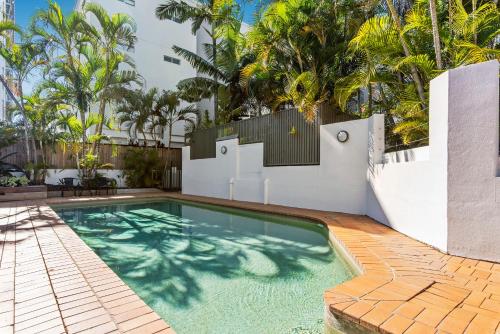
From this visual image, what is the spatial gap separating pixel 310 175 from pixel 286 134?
177cm

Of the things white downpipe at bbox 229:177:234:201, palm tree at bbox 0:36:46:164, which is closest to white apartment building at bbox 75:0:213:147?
palm tree at bbox 0:36:46:164

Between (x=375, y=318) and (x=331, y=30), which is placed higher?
(x=331, y=30)

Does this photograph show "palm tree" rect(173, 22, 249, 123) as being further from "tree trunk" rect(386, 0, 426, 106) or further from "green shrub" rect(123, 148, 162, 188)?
"tree trunk" rect(386, 0, 426, 106)

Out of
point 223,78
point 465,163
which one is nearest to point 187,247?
point 465,163

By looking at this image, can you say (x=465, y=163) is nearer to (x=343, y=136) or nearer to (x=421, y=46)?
(x=421, y=46)

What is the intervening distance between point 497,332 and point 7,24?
1635cm

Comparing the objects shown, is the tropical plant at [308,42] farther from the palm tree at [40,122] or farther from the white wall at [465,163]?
the palm tree at [40,122]

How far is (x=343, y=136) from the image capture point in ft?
26.3

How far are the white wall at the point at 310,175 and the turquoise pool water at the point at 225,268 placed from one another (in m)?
1.49

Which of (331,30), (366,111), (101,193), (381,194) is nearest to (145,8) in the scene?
(101,193)

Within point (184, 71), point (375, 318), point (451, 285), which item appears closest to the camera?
point (375, 318)

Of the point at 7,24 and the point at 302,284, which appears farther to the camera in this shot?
the point at 7,24

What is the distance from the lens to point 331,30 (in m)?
9.34

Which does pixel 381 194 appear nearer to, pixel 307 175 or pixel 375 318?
pixel 307 175
